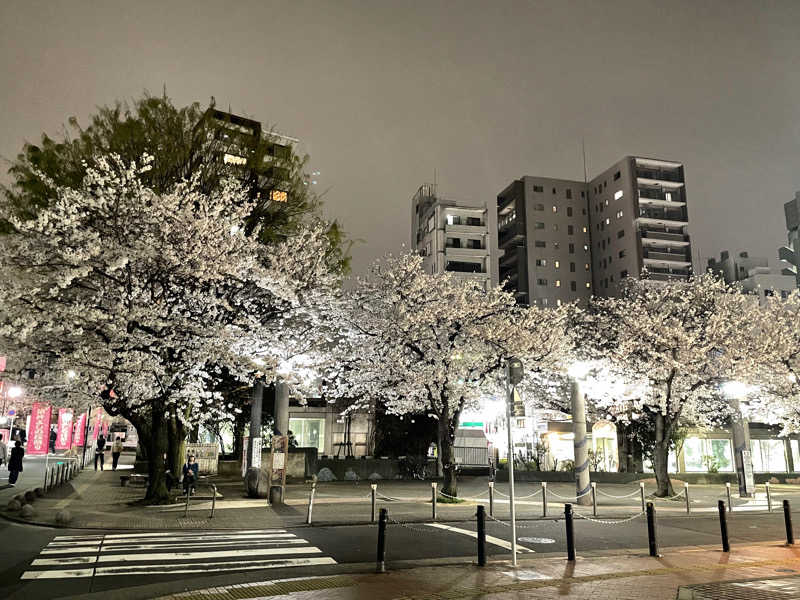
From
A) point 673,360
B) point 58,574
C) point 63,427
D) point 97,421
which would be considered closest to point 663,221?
point 673,360

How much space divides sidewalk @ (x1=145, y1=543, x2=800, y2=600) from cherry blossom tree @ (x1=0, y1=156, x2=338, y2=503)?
11.4 metres

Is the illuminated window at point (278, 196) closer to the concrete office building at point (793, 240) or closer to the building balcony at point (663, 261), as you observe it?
the concrete office building at point (793, 240)

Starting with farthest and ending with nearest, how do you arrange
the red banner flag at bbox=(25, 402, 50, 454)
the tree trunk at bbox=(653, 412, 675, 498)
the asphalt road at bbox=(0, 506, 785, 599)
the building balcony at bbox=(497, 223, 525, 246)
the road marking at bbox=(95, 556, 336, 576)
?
the building balcony at bbox=(497, 223, 525, 246), the tree trunk at bbox=(653, 412, 675, 498), the red banner flag at bbox=(25, 402, 50, 454), the road marking at bbox=(95, 556, 336, 576), the asphalt road at bbox=(0, 506, 785, 599)

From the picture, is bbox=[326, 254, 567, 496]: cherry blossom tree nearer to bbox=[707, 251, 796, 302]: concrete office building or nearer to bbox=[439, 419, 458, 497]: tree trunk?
bbox=[439, 419, 458, 497]: tree trunk

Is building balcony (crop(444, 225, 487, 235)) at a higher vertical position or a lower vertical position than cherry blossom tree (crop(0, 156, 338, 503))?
higher

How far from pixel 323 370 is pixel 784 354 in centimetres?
2349

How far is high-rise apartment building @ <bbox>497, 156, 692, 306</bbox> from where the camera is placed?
82.9m

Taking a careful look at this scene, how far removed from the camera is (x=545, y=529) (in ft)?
53.4

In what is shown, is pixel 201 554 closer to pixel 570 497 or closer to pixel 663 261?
pixel 570 497

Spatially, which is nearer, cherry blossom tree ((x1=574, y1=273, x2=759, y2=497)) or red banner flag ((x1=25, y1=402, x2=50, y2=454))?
red banner flag ((x1=25, y1=402, x2=50, y2=454))

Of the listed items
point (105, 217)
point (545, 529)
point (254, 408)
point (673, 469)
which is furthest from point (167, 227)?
point (673, 469)

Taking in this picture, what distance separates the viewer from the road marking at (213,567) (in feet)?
32.9

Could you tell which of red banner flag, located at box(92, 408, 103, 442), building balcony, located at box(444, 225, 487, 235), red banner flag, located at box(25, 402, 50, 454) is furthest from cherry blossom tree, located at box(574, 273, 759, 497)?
building balcony, located at box(444, 225, 487, 235)

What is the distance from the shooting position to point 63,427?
76.3 ft
